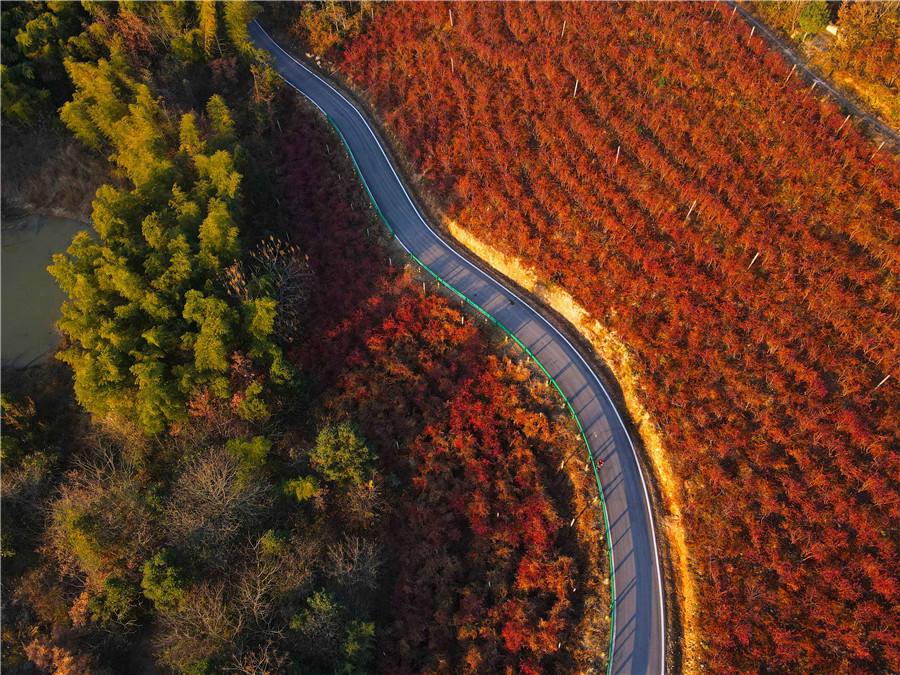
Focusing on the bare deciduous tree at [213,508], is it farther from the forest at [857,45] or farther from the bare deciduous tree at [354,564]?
the forest at [857,45]

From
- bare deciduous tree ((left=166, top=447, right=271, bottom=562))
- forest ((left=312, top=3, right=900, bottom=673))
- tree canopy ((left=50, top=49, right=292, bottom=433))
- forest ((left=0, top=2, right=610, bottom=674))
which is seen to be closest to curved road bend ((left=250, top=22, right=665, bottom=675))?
forest ((left=0, top=2, right=610, bottom=674))

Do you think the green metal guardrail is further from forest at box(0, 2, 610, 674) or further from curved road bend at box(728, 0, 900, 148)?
curved road bend at box(728, 0, 900, 148)

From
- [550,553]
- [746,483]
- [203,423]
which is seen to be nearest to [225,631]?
[203,423]

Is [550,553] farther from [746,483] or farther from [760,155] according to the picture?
[760,155]

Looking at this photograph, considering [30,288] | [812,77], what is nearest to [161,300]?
[30,288]

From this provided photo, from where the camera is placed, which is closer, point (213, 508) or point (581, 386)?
point (213, 508)

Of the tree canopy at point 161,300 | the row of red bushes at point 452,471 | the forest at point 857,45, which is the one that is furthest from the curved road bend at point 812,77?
the tree canopy at point 161,300

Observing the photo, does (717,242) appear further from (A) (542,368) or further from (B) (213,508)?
(B) (213,508)
